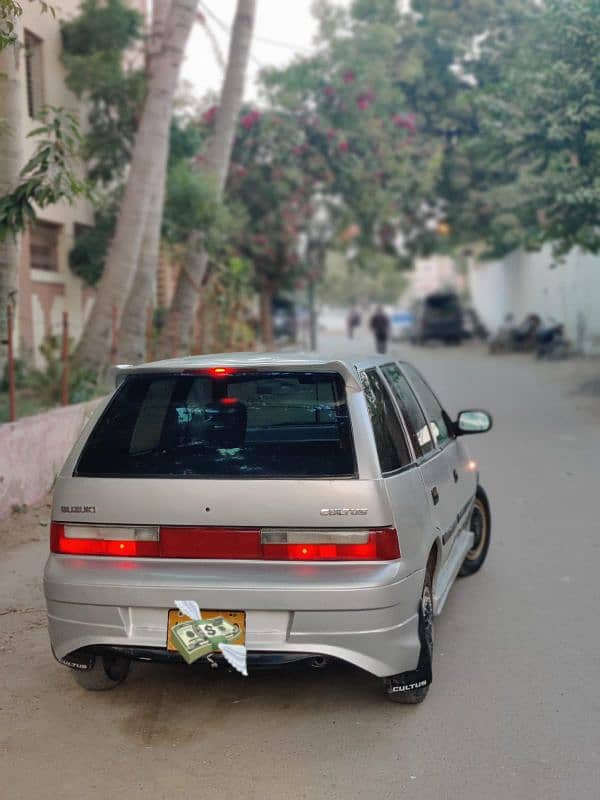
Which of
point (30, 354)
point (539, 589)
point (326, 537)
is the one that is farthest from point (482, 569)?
point (30, 354)

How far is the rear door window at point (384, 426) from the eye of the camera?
477 centimetres

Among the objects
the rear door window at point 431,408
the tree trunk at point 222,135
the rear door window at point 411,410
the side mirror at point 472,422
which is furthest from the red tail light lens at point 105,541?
the tree trunk at point 222,135

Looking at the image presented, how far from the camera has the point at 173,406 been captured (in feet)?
16.9

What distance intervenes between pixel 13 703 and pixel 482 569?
3600 millimetres

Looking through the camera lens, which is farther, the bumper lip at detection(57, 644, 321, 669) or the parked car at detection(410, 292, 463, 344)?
the parked car at detection(410, 292, 463, 344)

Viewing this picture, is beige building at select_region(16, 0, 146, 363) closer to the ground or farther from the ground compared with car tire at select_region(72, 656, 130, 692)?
farther from the ground

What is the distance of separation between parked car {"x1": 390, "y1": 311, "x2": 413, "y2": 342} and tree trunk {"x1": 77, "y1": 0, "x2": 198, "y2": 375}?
118 feet

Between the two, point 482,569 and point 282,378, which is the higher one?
point 282,378

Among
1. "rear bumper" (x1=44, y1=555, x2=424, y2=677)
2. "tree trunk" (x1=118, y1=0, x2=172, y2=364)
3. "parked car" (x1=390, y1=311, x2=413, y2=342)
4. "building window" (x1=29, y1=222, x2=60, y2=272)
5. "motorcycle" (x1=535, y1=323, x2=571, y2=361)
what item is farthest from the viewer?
"parked car" (x1=390, y1=311, x2=413, y2=342)

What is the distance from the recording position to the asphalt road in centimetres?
420

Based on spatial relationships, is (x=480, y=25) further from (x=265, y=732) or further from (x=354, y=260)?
(x=265, y=732)

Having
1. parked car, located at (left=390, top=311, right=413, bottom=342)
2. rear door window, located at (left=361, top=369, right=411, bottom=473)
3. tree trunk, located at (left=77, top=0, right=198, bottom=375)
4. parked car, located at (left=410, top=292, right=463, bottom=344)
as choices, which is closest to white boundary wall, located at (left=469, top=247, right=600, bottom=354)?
parked car, located at (left=410, top=292, right=463, bottom=344)

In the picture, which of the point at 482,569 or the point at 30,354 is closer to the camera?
the point at 482,569

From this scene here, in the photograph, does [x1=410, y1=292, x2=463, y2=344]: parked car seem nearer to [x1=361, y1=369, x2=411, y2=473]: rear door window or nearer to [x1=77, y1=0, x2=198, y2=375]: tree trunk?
[x1=77, y1=0, x2=198, y2=375]: tree trunk
